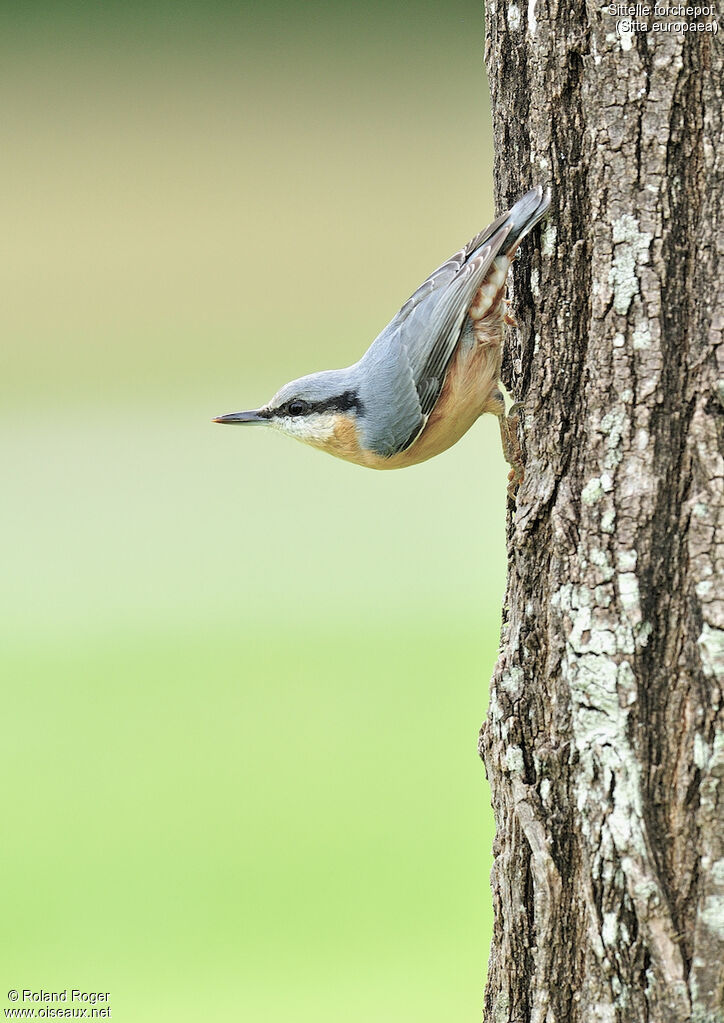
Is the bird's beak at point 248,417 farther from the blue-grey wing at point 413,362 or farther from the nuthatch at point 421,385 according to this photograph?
the blue-grey wing at point 413,362

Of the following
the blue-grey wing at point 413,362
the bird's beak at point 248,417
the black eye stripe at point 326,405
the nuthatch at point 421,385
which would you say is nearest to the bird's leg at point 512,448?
the nuthatch at point 421,385

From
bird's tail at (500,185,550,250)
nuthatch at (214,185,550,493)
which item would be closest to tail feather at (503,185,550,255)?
bird's tail at (500,185,550,250)

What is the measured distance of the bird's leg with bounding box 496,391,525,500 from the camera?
2103mm

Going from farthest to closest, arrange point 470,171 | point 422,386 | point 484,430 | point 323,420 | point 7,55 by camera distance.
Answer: point 7,55, point 470,171, point 484,430, point 323,420, point 422,386

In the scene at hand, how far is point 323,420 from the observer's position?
2.74 m

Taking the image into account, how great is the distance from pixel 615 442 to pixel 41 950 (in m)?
3.60

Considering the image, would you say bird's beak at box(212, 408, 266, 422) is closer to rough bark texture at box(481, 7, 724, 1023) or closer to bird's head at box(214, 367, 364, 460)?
bird's head at box(214, 367, 364, 460)

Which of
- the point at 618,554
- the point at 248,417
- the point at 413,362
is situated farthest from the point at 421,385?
the point at 618,554

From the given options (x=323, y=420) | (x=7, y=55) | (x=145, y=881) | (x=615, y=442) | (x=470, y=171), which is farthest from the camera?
(x=7, y=55)

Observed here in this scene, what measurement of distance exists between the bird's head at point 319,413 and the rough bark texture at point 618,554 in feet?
2.65

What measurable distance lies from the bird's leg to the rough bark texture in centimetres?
13

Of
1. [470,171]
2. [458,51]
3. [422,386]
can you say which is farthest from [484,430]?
[422,386]

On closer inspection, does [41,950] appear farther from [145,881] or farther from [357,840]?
[357,840]

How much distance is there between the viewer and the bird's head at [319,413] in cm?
270
